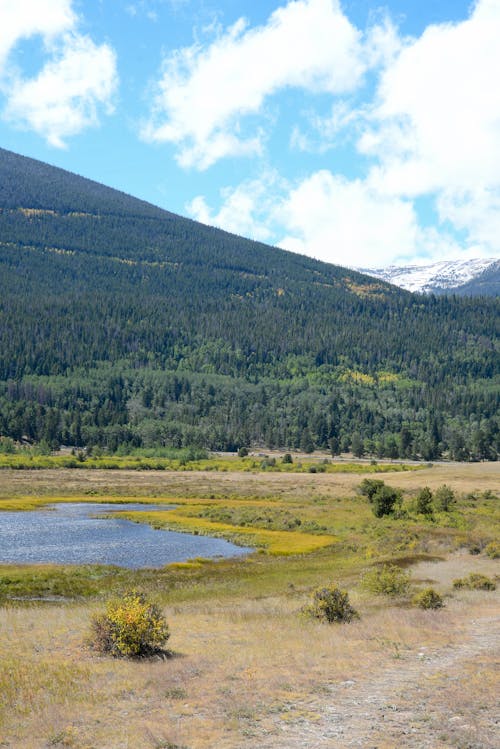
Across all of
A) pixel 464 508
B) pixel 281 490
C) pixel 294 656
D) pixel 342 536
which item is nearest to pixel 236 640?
pixel 294 656

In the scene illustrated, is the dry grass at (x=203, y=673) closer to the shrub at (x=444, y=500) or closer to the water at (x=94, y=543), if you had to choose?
the water at (x=94, y=543)

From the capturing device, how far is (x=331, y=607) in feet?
91.9

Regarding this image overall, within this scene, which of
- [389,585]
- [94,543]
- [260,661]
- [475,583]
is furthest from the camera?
[94,543]

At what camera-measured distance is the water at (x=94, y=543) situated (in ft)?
172

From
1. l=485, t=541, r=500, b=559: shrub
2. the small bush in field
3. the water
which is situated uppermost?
the small bush in field

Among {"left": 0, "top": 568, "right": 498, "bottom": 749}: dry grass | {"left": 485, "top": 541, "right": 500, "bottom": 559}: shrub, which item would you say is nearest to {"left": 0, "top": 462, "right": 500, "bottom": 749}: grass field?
{"left": 0, "top": 568, "right": 498, "bottom": 749}: dry grass

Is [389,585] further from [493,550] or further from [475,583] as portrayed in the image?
[493,550]

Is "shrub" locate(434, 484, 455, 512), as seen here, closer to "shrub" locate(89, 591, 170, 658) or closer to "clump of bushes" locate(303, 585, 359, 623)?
"clump of bushes" locate(303, 585, 359, 623)

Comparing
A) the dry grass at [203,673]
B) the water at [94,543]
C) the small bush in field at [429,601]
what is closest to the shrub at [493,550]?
the water at [94,543]

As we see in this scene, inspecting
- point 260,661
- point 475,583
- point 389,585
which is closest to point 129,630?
point 260,661

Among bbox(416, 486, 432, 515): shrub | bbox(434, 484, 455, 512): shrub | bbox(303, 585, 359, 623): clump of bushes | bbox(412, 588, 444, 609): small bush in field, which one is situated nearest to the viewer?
bbox(303, 585, 359, 623): clump of bushes

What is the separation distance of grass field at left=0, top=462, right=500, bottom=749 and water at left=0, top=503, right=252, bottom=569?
4.16 meters

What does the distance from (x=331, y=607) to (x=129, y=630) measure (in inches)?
368

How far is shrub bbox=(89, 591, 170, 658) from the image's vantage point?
22.1m
